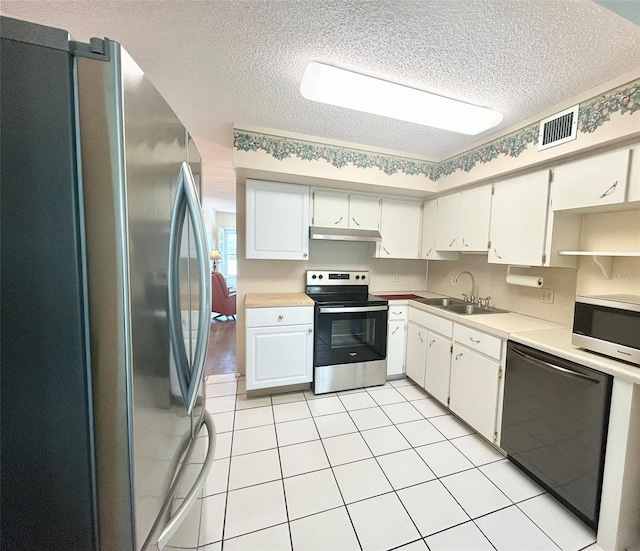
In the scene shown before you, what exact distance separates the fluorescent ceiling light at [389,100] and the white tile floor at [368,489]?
226cm

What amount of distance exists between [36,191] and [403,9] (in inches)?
56.2

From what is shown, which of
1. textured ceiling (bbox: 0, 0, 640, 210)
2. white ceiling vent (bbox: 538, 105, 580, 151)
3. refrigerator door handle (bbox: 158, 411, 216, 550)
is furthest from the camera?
white ceiling vent (bbox: 538, 105, 580, 151)

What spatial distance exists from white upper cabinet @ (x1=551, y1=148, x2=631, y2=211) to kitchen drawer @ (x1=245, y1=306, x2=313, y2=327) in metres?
2.03

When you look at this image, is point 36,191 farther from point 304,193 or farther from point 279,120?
point 304,193

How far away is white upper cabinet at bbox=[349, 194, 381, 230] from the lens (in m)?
2.89

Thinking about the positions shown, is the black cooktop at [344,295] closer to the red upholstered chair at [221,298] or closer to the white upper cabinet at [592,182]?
the white upper cabinet at [592,182]

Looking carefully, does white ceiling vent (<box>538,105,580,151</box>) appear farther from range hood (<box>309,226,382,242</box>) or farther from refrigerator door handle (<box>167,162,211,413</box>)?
refrigerator door handle (<box>167,162,211,413</box>)

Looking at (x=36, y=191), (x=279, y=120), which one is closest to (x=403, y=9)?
(x=279, y=120)

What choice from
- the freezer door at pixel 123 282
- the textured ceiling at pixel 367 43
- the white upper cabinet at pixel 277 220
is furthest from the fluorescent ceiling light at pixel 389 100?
the freezer door at pixel 123 282

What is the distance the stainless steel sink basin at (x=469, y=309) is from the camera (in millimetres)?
2492

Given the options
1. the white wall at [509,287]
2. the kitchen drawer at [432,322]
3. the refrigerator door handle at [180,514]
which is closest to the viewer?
the refrigerator door handle at [180,514]

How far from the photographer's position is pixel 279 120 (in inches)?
83.9

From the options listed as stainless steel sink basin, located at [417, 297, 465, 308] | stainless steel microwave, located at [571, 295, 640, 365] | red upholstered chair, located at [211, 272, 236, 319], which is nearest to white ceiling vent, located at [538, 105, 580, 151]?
stainless steel microwave, located at [571, 295, 640, 365]

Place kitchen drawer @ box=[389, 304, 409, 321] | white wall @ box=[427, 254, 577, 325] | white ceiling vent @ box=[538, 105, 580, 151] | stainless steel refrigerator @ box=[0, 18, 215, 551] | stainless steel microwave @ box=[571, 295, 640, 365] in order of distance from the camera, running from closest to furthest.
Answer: stainless steel refrigerator @ box=[0, 18, 215, 551] < stainless steel microwave @ box=[571, 295, 640, 365] < white ceiling vent @ box=[538, 105, 580, 151] < white wall @ box=[427, 254, 577, 325] < kitchen drawer @ box=[389, 304, 409, 321]
